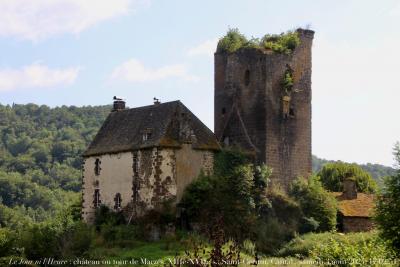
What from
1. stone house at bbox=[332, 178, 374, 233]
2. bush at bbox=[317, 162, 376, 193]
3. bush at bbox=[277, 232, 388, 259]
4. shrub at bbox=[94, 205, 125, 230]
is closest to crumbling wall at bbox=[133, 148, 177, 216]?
shrub at bbox=[94, 205, 125, 230]

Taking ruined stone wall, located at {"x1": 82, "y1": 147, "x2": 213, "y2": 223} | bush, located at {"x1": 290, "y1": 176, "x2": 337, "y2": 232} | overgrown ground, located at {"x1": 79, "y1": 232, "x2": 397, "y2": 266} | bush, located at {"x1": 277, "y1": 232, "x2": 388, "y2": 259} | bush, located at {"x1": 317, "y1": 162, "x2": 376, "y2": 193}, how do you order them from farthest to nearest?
bush, located at {"x1": 317, "y1": 162, "x2": 376, "y2": 193} → bush, located at {"x1": 290, "y1": 176, "x2": 337, "y2": 232} → ruined stone wall, located at {"x1": 82, "y1": 147, "x2": 213, "y2": 223} → bush, located at {"x1": 277, "y1": 232, "x2": 388, "y2": 259} → overgrown ground, located at {"x1": 79, "y1": 232, "x2": 397, "y2": 266}

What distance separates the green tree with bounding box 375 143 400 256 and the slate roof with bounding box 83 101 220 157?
1467 cm

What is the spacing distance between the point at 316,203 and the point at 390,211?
15.2 m

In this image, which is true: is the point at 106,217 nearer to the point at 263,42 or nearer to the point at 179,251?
the point at 179,251

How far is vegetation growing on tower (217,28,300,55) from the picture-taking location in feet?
165

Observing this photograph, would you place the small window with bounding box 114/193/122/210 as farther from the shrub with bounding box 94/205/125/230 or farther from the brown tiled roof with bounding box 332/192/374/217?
the brown tiled roof with bounding box 332/192/374/217

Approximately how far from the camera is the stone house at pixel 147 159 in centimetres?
4506

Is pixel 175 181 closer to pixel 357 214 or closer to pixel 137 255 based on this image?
pixel 137 255

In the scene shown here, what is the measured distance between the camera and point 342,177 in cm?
6438

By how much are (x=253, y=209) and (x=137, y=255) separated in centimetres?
864

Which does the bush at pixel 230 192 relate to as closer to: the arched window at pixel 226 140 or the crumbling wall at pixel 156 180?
the crumbling wall at pixel 156 180

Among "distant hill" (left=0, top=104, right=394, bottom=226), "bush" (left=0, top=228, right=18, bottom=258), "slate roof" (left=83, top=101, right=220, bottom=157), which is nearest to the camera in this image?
"bush" (left=0, top=228, right=18, bottom=258)

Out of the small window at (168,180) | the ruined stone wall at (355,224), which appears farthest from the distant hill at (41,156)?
the ruined stone wall at (355,224)

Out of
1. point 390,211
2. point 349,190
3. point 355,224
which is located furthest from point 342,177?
point 390,211
